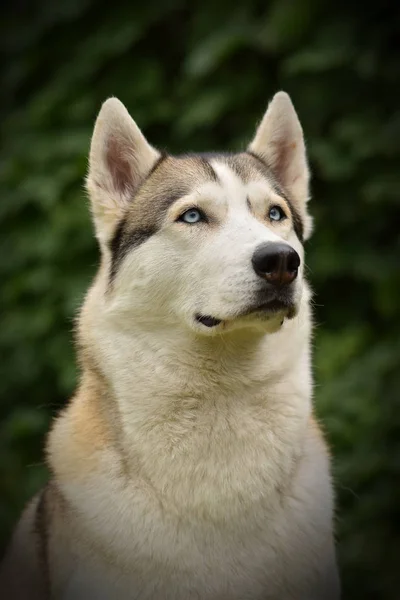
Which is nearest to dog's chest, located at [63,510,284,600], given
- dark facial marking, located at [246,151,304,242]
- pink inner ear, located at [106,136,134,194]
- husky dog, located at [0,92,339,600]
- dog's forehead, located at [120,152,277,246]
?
husky dog, located at [0,92,339,600]

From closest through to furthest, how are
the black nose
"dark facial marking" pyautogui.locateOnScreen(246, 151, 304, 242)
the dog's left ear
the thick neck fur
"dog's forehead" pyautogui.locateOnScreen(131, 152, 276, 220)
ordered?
the black nose < the thick neck fur < "dog's forehead" pyautogui.locateOnScreen(131, 152, 276, 220) < "dark facial marking" pyautogui.locateOnScreen(246, 151, 304, 242) < the dog's left ear

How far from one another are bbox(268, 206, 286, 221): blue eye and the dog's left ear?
361 mm

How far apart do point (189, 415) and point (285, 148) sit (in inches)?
56.2

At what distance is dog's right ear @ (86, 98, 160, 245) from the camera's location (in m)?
3.89

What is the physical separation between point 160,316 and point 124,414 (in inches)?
17.1

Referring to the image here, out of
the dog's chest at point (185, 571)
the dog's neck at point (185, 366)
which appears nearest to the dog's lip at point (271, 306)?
the dog's neck at point (185, 366)

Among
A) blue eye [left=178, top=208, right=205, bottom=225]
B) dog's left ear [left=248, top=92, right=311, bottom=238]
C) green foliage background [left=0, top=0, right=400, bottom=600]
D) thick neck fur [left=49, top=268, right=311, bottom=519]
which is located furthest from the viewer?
green foliage background [left=0, top=0, right=400, bottom=600]

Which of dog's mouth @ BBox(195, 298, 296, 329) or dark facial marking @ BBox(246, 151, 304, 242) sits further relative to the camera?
dark facial marking @ BBox(246, 151, 304, 242)

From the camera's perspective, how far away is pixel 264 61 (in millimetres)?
6859

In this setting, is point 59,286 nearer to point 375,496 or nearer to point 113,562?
point 375,496

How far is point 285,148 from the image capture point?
4.24 m

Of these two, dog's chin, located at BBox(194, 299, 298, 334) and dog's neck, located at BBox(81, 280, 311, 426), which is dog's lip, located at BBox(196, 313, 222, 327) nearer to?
dog's chin, located at BBox(194, 299, 298, 334)

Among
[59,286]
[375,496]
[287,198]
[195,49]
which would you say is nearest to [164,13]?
[195,49]

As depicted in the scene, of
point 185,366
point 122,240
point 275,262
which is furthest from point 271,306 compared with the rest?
point 122,240
